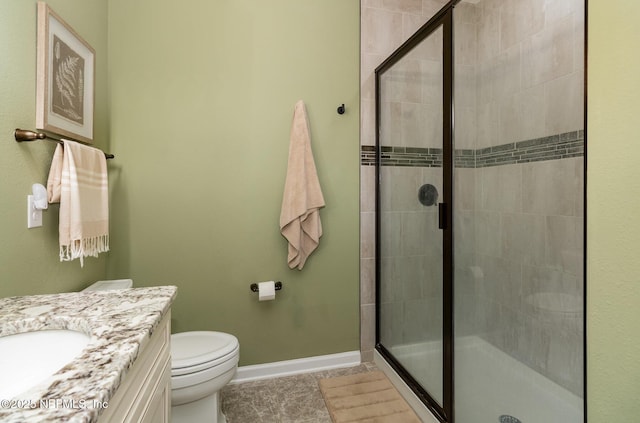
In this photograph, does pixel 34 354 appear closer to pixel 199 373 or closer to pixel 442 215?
pixel 199 373

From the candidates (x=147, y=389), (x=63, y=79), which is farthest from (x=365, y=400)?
(x=63, y=79)

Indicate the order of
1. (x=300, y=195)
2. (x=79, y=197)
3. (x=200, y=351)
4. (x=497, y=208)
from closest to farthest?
(x=79, y=197), (x=200, y=351), (x=497, y=208), (x=300, y=195)

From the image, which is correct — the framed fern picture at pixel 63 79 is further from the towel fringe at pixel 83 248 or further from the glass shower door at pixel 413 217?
the glass shower door at pixel 413 217

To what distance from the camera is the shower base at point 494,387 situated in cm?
134

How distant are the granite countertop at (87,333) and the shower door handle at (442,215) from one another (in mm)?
1199

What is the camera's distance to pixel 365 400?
1733mm

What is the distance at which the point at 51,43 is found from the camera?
1.26 meters

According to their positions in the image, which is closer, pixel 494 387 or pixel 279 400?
pixel 494 387

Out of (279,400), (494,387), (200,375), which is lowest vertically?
(279,400)

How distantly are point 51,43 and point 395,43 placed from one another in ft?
6.28

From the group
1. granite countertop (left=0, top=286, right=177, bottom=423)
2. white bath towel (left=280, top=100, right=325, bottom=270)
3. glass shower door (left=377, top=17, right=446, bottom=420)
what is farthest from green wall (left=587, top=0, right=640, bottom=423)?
white bath towel (left=280, top=100, right=325, bottom=270)

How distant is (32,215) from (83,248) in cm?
23

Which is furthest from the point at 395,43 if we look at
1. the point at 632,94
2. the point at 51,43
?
the point at 51,43

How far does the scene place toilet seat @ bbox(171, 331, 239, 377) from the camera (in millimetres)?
1342
